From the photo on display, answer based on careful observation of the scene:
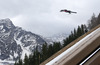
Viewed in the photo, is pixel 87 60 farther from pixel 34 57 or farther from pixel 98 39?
pixel 34 57

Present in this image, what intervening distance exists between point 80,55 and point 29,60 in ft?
289

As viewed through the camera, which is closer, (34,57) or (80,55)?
(80,55)

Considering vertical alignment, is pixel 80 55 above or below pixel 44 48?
above

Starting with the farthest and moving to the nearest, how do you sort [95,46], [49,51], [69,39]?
[69,39] < [49,51] < [95,46]

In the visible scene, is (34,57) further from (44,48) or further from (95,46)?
(95,46)

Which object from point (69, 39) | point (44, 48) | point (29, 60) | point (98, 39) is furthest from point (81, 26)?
point (98, 39)

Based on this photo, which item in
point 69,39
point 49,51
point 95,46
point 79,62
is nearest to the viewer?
point 79,62

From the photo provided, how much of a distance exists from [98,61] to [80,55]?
271mm

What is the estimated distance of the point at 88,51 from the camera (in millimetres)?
2408

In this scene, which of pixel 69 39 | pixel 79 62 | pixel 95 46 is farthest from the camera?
pixel 69 39

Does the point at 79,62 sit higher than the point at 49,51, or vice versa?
the point at 79,62

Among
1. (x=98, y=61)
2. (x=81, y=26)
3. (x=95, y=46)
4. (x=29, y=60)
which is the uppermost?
(x=95, y=46)

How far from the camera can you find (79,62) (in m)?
2.28

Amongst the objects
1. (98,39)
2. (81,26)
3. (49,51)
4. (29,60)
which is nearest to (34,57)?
(29,60)
